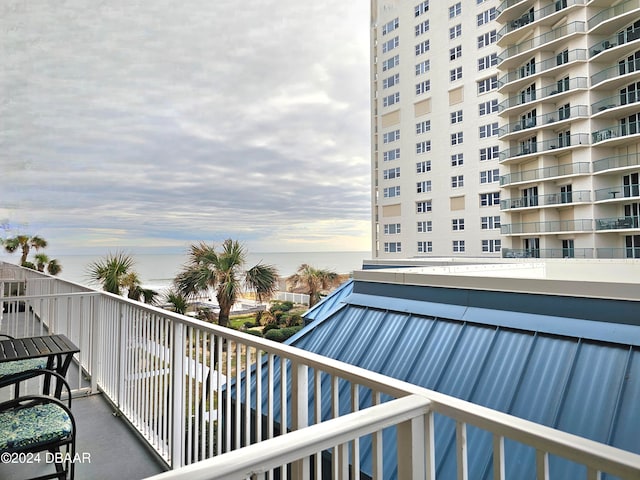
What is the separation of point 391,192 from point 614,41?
608 inches

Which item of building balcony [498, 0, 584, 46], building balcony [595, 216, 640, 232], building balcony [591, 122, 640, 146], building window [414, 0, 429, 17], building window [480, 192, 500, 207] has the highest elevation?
building window [414, 0, 429, 17]

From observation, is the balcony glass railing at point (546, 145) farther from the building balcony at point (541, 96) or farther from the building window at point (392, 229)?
the building window at point (392, 229)

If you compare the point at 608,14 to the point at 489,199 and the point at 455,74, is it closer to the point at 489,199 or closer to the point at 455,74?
the point at 455,74

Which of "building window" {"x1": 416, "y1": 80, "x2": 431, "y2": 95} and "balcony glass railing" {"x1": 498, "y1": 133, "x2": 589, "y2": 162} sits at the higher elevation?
"building window" {"x1": 416, "y1": 80, "x2": 431, "y2": 95}

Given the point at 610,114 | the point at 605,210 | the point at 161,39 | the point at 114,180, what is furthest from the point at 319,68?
the point at 114,180

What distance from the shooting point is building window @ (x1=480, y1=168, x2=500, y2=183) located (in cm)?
2484

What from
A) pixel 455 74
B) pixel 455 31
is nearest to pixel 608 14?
pixel 455 74

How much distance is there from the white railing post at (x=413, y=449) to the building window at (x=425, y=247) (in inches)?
1082

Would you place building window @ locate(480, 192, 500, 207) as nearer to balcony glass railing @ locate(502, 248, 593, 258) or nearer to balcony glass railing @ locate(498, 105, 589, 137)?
balcony glass railing @ locate(502, 248, 593, 258)

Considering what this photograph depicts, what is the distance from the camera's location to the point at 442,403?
3.23ft

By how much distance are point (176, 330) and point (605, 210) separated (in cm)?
2364

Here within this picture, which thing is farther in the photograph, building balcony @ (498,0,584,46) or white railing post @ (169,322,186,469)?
building balcony @ (498,0,584,46)

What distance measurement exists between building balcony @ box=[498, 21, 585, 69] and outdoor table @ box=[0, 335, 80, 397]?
84.2 ft

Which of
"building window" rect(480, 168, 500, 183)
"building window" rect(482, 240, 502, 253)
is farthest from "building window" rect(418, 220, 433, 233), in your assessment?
"building window" rect(480, 168, 500, 183)
